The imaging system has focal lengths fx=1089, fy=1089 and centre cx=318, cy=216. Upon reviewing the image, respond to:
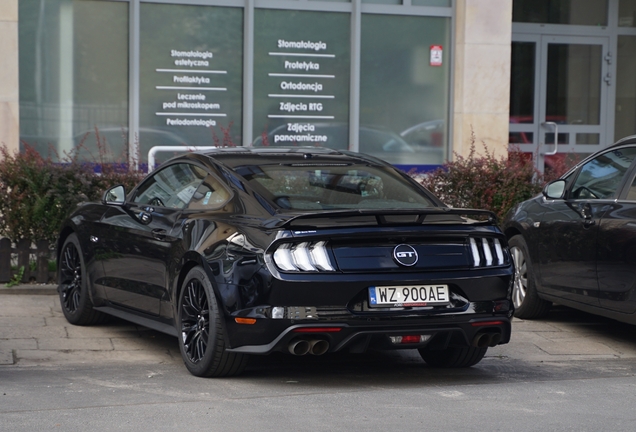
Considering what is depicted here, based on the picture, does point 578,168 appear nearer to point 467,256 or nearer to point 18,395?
point 467,256

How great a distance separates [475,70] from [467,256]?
336 inches

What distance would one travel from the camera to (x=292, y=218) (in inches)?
243

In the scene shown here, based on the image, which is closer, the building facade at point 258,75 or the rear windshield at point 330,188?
the rear windshield at point 330,188

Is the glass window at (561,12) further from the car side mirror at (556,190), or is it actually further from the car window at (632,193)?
the car window at (632,193)

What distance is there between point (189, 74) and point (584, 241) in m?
6.89

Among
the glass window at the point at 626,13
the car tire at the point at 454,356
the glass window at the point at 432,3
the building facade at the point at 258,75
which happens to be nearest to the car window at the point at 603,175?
the car tire at the point at 454,356

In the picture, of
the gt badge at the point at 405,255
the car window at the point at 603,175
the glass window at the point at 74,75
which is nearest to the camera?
the gt badge at the point at 405,255

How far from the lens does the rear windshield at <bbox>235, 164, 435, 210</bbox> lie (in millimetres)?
6727

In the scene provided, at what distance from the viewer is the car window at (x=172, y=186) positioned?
735 centimetres

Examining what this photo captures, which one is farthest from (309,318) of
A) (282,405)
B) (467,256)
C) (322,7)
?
(322,7)

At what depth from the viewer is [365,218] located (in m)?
6.29

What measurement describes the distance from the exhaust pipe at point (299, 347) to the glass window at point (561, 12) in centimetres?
1131

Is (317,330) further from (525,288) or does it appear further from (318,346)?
(525,288)

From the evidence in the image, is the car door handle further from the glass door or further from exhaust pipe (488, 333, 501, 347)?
the glass door
